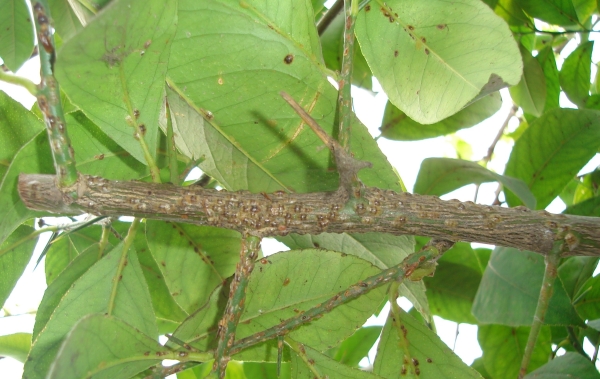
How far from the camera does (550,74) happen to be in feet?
4.65

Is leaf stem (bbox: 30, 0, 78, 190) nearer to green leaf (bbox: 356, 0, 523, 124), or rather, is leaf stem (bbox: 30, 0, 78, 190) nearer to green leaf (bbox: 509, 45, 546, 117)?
green leaf (bbox: 356, 0, 523, 124)

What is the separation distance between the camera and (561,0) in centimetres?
123

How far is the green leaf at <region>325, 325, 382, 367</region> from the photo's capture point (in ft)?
4.51

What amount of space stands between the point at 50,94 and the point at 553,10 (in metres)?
1.11

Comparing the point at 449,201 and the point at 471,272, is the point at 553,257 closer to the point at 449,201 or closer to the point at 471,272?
the point at 449,201

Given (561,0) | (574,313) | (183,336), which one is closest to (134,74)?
(183,336)

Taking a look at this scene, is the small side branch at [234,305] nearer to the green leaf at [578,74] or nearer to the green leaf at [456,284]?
the green leaf at [456,284]

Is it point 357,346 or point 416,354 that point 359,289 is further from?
point 357,346

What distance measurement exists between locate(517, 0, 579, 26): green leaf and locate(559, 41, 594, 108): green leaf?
85mm

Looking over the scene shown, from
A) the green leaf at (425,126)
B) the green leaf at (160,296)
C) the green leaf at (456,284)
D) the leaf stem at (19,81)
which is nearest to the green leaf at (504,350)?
the green leaf at (456,284)

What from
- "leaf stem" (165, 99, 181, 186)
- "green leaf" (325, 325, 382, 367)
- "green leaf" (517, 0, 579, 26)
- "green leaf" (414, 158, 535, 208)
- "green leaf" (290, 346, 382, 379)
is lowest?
"green leaf" (290, 346, 382, 379)

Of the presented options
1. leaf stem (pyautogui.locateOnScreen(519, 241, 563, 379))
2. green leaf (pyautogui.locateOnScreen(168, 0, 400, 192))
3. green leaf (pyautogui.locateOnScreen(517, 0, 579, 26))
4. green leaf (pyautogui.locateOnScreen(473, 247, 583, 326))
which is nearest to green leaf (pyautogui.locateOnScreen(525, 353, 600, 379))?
green leaf (pyautogui.locateOnScreen(473, 247, 583, 326))

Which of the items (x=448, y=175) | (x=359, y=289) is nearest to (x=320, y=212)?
(x=359, y=289)

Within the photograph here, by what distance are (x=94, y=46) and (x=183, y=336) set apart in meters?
0.44
